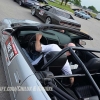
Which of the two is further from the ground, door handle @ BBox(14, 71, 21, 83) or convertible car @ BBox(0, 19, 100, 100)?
convertible car @ BBox(0, 19, 100, 100)

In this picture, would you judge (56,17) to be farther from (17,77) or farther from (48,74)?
(48,74)

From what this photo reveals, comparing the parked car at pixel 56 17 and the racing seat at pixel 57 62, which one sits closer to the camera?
the racing seat at pixel 57 62

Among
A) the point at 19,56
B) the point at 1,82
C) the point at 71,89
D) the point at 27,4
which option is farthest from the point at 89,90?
the point at 27,4

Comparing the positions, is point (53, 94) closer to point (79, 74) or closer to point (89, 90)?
point (79, 74)

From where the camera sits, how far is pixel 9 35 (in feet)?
11.0

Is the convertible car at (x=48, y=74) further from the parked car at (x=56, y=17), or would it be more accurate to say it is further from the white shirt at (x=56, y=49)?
the parked car at (x=56, y=17)

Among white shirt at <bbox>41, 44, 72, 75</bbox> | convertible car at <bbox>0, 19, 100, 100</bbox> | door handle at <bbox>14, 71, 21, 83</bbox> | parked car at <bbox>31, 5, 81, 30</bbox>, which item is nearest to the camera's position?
convertible car at <bbox>0, 19, 100, 100</bbox>

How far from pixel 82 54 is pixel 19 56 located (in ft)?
4.96

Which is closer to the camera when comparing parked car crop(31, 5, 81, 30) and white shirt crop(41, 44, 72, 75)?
white shirt crop(41, 44, 72, 75)

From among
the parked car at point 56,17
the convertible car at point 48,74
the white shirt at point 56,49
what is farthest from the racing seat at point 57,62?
the parked car at point 56,17

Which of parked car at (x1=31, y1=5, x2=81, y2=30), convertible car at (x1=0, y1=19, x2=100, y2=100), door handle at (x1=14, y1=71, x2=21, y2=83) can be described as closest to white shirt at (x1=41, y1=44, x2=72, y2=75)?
convertible car at (x1=0, y1=19, x2=100, y2=100)

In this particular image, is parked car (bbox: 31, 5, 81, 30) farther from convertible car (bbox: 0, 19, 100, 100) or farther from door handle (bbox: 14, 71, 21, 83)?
door handle (bbox: 14, 71, 21, 83)

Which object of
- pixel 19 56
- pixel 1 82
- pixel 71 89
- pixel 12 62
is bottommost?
pixel 1 82

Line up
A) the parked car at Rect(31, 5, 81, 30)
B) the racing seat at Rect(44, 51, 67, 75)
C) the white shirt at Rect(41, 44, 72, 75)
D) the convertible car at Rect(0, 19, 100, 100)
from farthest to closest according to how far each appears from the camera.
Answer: the parked car at Rect(31, 5, 81, 30) < the white shirt at Rect(41, 44, 72, 75) < the racing seat at Rect(44, 51, 67, 75) < the convertible car at Rect(0, 19, 100, 100)
